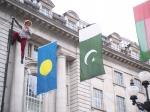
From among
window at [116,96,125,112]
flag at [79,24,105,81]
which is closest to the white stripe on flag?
flag at [79,24,105,81]

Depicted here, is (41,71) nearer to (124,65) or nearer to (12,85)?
(12,85)

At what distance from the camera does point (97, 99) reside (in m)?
35.1

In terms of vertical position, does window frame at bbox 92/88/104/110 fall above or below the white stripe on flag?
below

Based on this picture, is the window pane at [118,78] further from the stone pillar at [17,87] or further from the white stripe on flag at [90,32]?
the white stripe on flag at [90,32]

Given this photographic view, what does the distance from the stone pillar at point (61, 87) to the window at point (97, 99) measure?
11.3ft

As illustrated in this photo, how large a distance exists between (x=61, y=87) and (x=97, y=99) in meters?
4.60

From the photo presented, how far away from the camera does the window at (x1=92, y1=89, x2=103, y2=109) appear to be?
114 ft

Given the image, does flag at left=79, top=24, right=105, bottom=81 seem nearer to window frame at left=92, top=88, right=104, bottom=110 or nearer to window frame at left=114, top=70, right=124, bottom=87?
window frame at left=92, top=88, right=104, bottom=110

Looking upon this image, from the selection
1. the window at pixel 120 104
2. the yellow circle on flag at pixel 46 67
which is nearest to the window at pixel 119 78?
the window at pixel 120 104

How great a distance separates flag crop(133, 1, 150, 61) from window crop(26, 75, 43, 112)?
38.0 feet

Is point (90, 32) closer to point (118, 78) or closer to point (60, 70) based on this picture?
point (60, 70)

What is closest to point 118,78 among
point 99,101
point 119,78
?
point 119,78

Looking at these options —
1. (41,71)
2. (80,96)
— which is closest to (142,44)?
(41,71)

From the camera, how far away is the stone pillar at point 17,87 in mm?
27644
